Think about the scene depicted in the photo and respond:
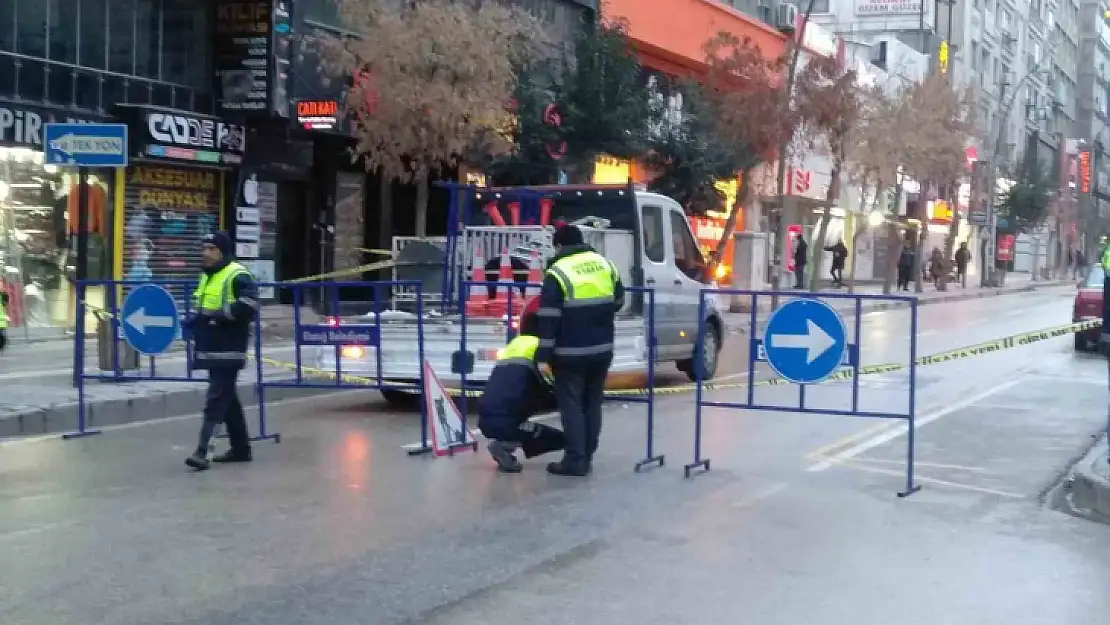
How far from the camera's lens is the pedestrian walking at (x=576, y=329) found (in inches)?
380

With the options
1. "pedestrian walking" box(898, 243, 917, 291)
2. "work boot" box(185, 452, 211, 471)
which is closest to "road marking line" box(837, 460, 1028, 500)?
"work boot" box(185, 452, 211, 471)

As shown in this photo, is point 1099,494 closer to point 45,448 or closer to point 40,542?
point 40,542

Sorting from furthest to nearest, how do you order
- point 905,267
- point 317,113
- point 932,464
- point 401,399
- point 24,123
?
point 905,267, point 317,113, point 24,123, point 401,399, point 932,464

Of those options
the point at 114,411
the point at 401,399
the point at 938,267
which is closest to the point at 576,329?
the point at 401,399

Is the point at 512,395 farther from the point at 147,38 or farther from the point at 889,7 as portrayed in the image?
the point at 889,7

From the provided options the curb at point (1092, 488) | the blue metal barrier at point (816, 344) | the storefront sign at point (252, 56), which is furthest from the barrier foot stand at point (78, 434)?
the storefront sign at point (252, 56)

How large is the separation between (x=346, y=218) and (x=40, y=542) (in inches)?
808

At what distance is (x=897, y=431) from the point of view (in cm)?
1273

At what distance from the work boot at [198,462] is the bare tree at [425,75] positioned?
506 inches

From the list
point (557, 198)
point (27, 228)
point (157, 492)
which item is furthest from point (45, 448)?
point (27, 228)

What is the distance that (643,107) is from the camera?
27844mm

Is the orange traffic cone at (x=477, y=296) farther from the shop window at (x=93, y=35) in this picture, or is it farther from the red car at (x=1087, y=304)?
the red car at (x=1087, y=304)

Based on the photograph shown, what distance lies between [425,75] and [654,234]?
26.9 feet

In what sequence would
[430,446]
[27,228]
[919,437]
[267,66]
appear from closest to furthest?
[430,446]
[919,437]
[27,228]
[267,66]
